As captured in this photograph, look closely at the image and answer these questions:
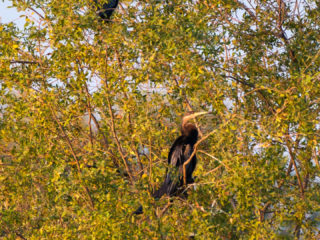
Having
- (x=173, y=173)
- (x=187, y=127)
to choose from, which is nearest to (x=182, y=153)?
(x=187, y=127)

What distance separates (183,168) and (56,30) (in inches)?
98.4

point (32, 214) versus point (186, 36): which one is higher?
point (186, 36)

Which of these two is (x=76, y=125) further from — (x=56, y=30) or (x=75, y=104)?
(x=56, y=30)

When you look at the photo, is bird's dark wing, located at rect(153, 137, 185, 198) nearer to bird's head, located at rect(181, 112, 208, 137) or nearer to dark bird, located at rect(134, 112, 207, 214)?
dark bird, located at rect(134, 112, 207, 214)

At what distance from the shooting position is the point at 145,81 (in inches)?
243

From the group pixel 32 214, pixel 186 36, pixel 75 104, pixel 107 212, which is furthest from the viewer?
pixel 32 214

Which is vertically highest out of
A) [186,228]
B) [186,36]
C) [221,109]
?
[186,36]

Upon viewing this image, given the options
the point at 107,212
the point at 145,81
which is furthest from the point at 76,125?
the point at 107,212

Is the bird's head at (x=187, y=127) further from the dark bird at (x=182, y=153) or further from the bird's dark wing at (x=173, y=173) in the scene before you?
the bird's dark wing at (x=173, y=173)

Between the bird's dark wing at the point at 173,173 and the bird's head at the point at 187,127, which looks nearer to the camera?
the bird's dark wing at the point at 173,173

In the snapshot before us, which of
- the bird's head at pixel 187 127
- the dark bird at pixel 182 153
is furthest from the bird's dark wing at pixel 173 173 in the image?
the bird's head at pixel 187 127

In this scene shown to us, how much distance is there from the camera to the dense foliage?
18.5 ft

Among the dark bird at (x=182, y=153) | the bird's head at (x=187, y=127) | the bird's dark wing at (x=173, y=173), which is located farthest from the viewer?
the bird's head at (x=187, y=127)

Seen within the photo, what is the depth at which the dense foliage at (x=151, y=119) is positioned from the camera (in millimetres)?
5648
